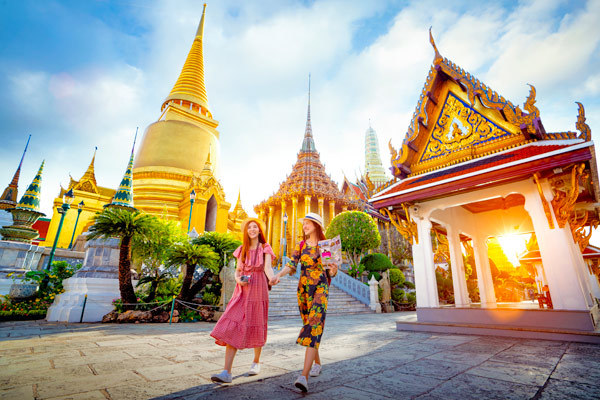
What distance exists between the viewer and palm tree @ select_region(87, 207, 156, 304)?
7153 millimetres

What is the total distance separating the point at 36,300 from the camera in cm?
854

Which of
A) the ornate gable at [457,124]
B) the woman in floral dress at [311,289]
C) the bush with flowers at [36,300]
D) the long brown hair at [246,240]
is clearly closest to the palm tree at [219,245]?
the bush with flowers at [36,300]

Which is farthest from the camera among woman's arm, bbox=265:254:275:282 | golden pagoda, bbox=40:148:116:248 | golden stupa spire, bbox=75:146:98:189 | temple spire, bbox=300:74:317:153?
temple spire, bbox=300:74:317:153

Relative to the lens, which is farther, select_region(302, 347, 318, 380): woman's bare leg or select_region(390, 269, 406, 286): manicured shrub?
select_region(390, 269, 406, 286): manicured shrub

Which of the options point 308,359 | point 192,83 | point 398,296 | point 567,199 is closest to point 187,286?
point 308,359

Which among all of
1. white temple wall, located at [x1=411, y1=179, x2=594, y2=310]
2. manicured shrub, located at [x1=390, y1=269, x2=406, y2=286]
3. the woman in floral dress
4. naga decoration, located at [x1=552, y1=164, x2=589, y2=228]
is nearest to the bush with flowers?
the woman in floral dress

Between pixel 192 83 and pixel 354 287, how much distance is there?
86.7ft

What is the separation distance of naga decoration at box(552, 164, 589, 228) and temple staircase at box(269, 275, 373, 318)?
8.03m

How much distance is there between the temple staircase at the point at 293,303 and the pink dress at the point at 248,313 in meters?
7.63

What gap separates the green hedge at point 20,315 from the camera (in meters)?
7.51

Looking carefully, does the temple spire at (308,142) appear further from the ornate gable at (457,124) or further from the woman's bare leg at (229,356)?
the woman's bare leg at (229,356)

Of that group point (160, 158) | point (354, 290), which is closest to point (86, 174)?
point (160, 158)

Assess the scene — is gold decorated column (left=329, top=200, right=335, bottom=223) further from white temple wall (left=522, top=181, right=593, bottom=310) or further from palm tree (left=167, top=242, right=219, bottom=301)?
white temple wall (left=522, top=181, right=593, bottom=310)

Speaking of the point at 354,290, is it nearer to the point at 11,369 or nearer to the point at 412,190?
the point at 412,190
